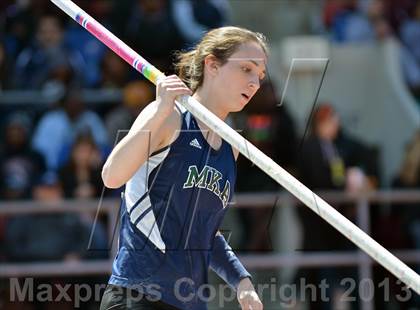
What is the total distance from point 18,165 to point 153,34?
2196 mm

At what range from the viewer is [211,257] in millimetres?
5449

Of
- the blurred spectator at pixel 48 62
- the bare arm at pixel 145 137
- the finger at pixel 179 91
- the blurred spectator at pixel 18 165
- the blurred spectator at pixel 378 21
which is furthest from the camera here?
the blurred spectator at pixel 378 21

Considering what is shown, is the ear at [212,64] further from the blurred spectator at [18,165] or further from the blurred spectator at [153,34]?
the blurred spectator at [153,34]

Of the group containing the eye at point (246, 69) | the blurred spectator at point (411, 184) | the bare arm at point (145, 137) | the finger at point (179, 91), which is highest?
the eye at point (246, 69)

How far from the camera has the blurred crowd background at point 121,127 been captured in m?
9.57

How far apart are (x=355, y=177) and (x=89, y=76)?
328 cm

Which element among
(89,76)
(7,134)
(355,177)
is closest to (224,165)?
(355,177)

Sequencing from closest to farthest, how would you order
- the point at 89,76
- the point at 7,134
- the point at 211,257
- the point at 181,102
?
the point at 181,102, the point at 211,257, the point at 7,134, the point at 89,76

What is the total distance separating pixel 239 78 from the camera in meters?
5.20

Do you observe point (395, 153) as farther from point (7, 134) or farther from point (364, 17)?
point (7, 134)

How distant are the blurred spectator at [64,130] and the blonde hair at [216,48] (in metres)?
4.85

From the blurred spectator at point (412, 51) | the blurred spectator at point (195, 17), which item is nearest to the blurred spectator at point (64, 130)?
the blurred spectator at point (195, 17)

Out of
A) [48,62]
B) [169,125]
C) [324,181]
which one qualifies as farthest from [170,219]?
[48,62]

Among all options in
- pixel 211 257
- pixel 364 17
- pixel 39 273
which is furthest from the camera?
pixel 364 17
